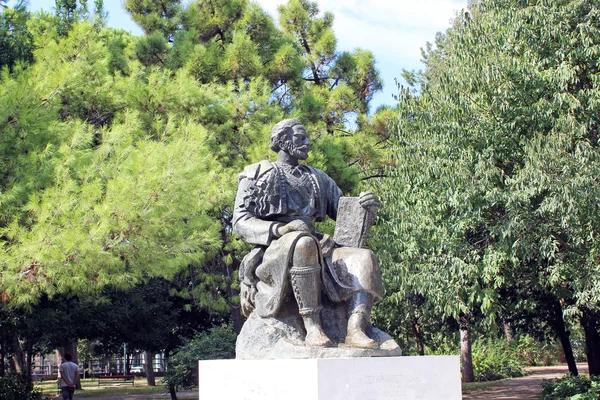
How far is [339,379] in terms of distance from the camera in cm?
431

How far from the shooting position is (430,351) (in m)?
21.7

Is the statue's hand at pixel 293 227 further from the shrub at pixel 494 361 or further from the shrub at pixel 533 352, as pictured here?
the shrub at pixel 533 352

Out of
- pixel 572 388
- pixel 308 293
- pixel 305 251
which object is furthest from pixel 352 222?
pixel 572 388

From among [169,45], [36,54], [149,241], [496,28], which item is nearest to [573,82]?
[496,28]

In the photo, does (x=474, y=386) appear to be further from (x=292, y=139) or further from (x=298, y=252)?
(x=298, y=252)

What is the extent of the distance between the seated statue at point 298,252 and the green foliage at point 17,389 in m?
8.78

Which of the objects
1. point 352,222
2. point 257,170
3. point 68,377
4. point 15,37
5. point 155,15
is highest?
point 155,15

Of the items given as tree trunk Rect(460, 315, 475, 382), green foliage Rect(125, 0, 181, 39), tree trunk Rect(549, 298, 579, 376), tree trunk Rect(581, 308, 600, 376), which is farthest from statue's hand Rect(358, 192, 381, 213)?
tree trunk Rect(460, 315, 475, 382)

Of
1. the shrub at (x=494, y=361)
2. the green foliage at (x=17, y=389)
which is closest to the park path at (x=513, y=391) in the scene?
the shrub at (x=494, y=361)

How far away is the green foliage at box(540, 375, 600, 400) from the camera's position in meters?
12.4

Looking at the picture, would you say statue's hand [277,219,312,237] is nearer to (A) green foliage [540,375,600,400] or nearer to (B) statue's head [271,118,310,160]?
(B) statue's head [271,118,310,160]

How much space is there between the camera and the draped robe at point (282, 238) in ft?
16.8

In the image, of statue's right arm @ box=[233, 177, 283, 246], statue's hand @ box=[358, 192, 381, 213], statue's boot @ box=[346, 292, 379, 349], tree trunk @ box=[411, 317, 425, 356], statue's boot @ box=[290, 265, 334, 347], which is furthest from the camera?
tree trunk @ box=[411, 317, 425, 356]

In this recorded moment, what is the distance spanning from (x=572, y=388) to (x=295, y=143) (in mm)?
9627
